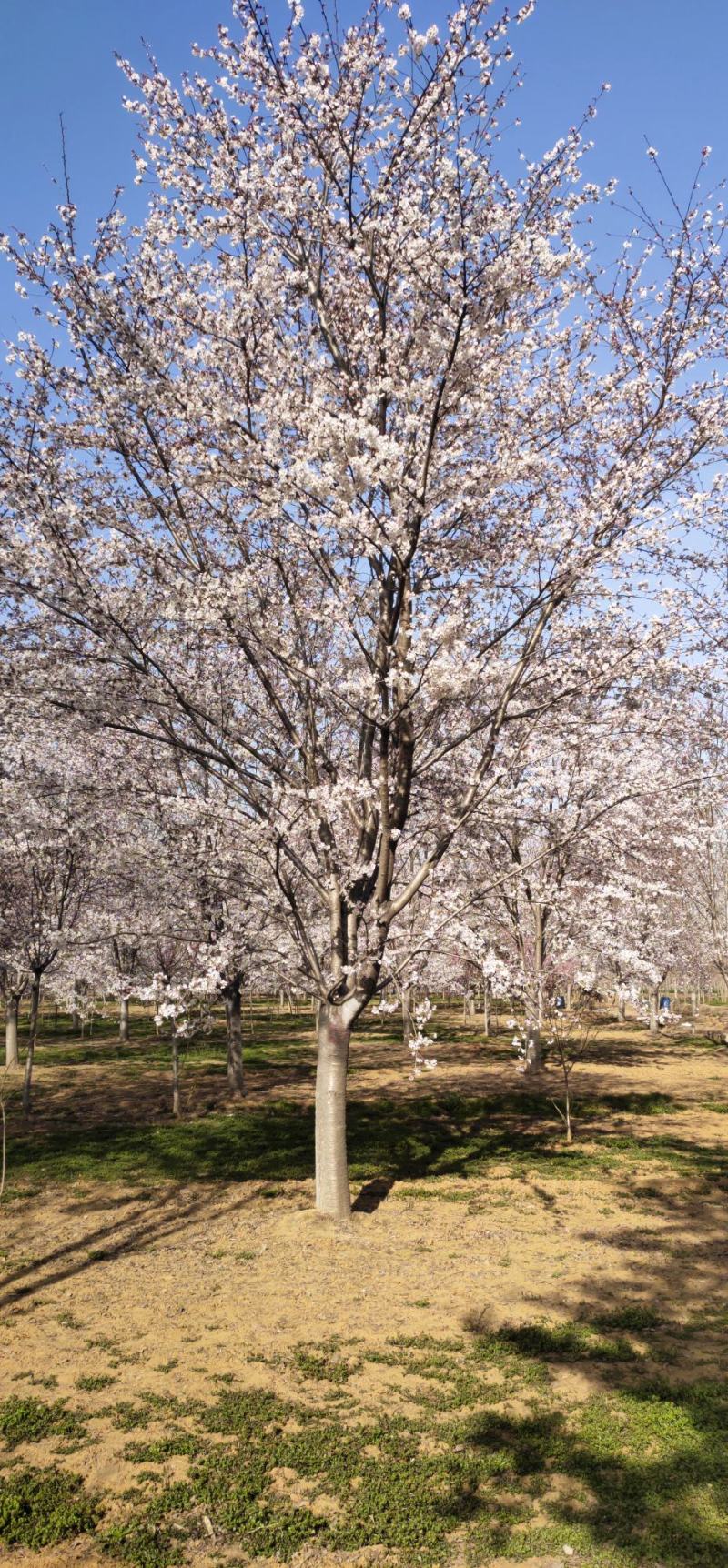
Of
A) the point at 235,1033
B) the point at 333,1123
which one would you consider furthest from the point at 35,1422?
the point at 235,1033

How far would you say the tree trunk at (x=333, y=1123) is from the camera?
9.87 metres

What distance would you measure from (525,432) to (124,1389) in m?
9.53

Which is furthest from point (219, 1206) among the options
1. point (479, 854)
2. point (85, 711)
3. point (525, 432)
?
point (525, 432)

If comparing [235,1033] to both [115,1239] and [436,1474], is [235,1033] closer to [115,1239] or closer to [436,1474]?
[115,1239]

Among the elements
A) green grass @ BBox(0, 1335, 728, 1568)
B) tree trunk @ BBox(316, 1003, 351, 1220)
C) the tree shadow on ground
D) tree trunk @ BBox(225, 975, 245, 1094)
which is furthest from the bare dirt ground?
tree trunk @ BBox(225, 975, 245, 1094)

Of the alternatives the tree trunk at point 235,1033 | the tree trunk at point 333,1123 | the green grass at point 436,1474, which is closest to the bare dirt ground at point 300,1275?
the green grass at point 436,1474

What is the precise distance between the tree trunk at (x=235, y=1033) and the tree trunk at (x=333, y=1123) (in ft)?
26.3

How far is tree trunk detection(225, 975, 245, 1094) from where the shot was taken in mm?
17958

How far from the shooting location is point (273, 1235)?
9.66 metres

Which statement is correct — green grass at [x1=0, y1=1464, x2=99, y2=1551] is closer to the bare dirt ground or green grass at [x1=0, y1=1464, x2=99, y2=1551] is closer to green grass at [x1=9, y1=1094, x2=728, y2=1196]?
the bare dirt ground

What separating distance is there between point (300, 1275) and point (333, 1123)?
163 centimetres

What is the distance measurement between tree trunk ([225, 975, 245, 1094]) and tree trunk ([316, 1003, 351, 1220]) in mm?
8030

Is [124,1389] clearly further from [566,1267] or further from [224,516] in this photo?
[224,516]

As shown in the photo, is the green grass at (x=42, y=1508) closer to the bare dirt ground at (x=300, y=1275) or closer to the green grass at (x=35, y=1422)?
the bare dirt ground at (x=300, y=1275)
